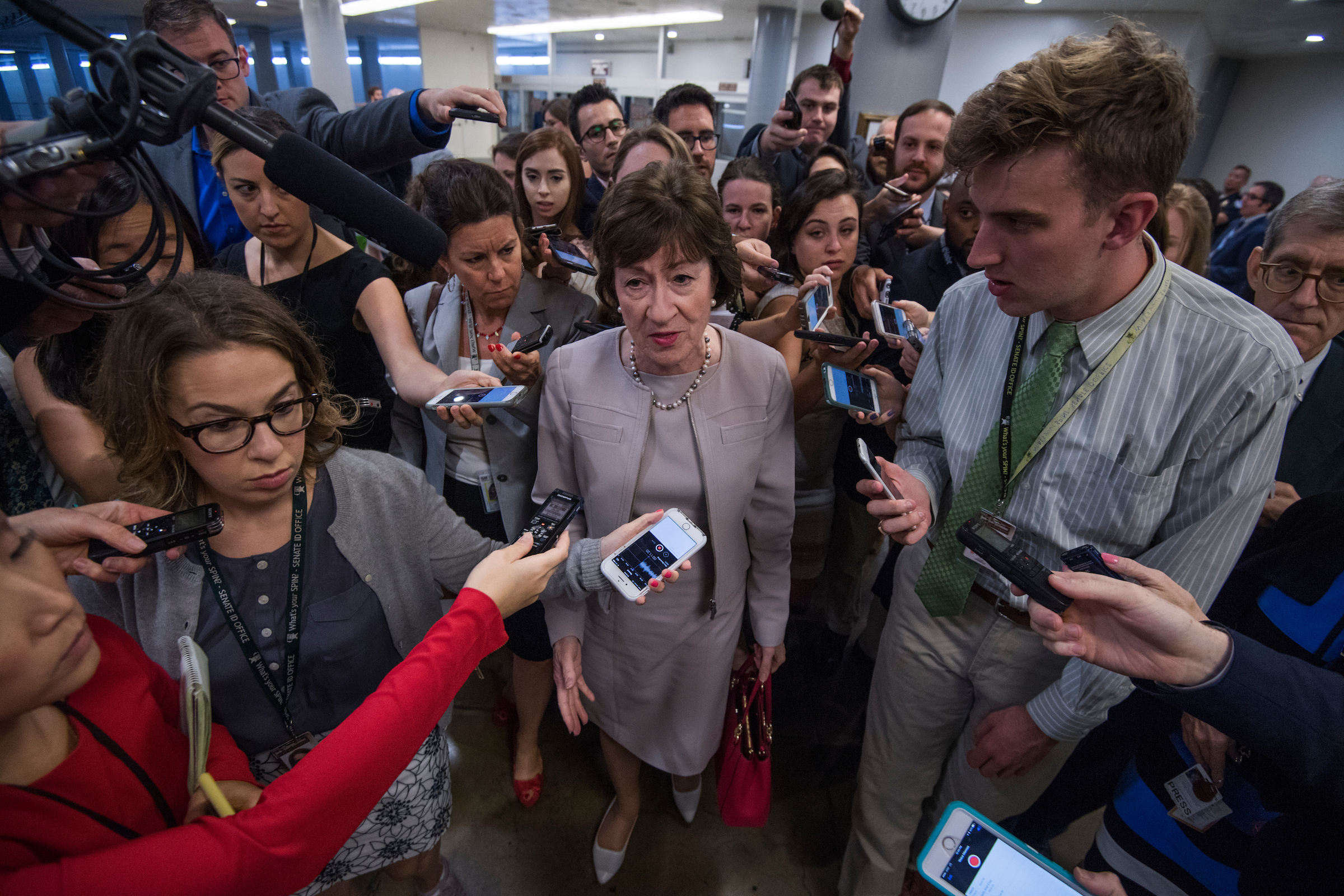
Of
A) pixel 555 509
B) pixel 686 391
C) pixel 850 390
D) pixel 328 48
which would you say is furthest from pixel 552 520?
pixel 328 48

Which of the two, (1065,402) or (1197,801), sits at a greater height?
(1065,402)

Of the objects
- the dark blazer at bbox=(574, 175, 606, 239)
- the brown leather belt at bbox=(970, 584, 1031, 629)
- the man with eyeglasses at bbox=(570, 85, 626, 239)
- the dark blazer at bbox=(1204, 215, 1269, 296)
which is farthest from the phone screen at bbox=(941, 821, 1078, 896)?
the dark blazer at bbox=(1204, 215, 1269, 296)

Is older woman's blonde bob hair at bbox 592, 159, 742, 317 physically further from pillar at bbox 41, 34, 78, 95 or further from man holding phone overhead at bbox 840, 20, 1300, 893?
pillar at bbox 41, 34, 78, 95

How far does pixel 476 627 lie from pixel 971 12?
12754 millimetres

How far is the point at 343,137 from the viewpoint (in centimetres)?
226

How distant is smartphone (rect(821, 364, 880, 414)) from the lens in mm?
1711

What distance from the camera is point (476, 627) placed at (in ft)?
3.76

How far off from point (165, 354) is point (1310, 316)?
292cm

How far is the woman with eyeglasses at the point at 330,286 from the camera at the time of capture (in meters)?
1.89

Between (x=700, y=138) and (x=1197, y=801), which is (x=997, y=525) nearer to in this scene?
(x=1197, y=801)

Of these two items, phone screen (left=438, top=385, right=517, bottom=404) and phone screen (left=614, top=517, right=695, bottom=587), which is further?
phone screen (left=438, top=385, right=517, bottom=404)

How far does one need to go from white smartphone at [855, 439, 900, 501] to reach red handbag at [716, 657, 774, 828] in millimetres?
739

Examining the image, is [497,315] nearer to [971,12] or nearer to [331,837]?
[331,837]

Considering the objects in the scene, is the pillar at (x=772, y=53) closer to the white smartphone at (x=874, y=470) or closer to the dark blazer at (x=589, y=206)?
the dark blazer at (x=589, y=206)
